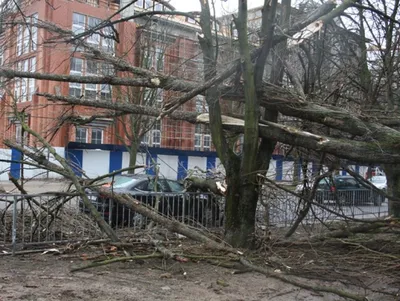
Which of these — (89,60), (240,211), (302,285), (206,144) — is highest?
(89,60)

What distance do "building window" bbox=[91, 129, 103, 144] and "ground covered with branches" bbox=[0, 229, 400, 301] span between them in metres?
28.7

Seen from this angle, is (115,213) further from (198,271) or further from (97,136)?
(97,136)

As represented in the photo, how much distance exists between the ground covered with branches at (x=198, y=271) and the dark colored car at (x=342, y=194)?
5.05ft

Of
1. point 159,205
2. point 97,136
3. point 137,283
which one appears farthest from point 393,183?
point 97,136

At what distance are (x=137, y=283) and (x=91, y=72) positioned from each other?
1243 centimetres

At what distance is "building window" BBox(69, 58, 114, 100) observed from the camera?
11941mm

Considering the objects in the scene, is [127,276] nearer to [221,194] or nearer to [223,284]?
[223,284]

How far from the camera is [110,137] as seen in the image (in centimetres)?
3675

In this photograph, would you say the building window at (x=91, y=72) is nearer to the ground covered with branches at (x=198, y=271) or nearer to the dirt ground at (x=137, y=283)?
the ground covered with branches at (x=198, y=271)

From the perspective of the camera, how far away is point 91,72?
17.3 metres

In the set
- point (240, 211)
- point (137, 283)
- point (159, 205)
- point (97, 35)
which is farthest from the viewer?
point (97, 35)

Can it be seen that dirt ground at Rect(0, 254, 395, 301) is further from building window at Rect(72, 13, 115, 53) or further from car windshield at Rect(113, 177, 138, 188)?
building window at Rect(72, 13, 115, 53)

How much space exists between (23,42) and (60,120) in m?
5.16

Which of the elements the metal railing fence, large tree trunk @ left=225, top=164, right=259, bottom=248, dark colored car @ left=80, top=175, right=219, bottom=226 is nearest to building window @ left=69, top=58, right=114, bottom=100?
dark colored car @ left=80, top=175, right=219, bottom=226
